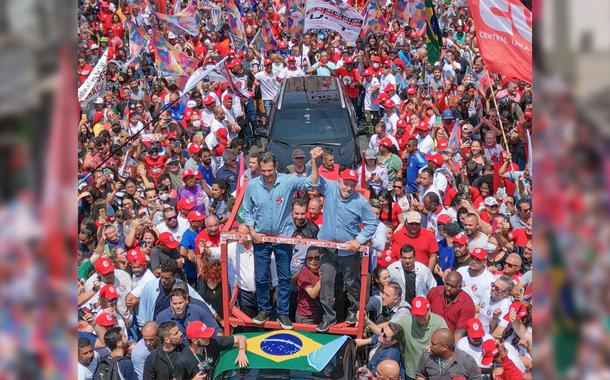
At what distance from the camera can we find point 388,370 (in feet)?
17.2

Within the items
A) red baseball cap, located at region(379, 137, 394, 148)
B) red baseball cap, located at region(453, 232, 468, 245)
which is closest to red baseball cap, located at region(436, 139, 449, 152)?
red baseball cap, located at region(379, 137, 394, 148)

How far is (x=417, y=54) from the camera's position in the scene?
699 inches

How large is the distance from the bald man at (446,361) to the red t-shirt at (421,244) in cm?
177

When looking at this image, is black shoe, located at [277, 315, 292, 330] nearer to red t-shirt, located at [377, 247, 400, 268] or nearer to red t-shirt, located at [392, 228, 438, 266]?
red t-shirt, located at [377, 247, 400, 268]

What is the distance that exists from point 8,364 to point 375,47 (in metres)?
18.9

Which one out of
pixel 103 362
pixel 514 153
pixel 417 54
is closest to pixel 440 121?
pixel 514 153

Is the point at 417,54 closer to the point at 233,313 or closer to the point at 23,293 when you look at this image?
the point at 233,313

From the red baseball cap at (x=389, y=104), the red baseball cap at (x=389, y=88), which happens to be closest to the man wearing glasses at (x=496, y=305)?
the red baseball cap at (x=389, y=104)

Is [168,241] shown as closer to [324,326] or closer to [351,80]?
[324,326]

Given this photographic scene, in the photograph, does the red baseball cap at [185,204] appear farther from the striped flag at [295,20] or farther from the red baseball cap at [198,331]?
the striped flag at [295,20]

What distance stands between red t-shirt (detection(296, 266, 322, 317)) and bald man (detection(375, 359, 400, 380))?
104cm

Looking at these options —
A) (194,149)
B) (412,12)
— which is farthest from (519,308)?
(412,12)

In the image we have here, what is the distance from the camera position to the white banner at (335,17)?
16188mm

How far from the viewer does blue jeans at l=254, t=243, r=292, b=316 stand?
6.03 m
